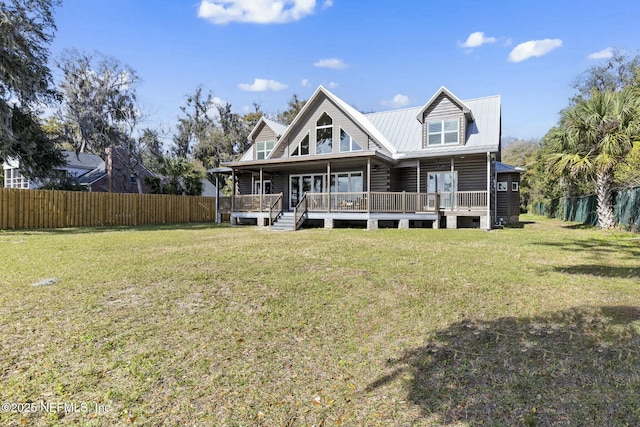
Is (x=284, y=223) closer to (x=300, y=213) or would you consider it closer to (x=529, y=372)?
(x=300, y=213)

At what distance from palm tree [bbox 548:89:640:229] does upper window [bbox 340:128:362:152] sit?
9573mm

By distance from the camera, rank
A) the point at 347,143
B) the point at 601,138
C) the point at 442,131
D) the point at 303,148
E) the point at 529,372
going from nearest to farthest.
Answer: the point at 529,372 → the point at 601,138 → the point at 442,131 → the point at 347,143 → the point at 303,148

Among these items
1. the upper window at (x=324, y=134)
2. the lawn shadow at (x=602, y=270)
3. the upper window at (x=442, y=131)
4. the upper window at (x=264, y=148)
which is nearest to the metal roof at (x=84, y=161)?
the upper window at (x=264, y=148)

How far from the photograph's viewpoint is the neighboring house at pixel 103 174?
104ft

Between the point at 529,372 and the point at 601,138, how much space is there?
56.5 feet

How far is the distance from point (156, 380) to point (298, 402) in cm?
127

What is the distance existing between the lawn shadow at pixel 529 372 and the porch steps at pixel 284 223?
1297cm

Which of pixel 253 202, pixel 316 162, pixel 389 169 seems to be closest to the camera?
pixel 316 162

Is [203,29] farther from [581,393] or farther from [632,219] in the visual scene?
[632,219]

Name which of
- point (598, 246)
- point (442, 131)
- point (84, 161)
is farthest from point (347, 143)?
point (84, 161)

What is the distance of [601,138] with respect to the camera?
52.4 ft

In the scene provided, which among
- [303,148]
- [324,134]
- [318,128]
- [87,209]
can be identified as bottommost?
[87,209]

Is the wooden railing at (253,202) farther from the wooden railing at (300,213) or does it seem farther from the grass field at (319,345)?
the grass field at (319,345)

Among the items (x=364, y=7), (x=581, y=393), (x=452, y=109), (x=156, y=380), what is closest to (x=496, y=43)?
(x=452, y=109)
